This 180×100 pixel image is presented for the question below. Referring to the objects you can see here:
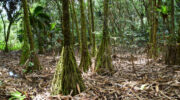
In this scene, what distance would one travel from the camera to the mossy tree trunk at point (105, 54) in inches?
181

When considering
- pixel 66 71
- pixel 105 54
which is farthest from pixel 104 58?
pixel 66 71

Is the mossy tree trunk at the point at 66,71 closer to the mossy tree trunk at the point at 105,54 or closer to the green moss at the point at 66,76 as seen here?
the green moss at the point at 66,76

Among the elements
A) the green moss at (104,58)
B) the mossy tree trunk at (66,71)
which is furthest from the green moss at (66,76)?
the green moss at (104,58)

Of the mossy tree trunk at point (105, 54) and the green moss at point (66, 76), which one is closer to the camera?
the green moss at point (66, 76)

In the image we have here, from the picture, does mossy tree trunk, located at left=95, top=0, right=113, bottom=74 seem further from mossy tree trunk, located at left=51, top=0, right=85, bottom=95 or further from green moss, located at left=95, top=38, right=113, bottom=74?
mossy tree trunk, located at left=51, top=0, right=85, bottom=95

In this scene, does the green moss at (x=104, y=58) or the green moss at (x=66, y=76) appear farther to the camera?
the green moss at (x=104, y=58)

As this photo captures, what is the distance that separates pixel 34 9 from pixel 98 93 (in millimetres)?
10999

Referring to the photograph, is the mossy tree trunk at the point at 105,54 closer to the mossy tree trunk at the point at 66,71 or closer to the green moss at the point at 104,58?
the green moss at the point at 104,58

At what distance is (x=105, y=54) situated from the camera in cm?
460

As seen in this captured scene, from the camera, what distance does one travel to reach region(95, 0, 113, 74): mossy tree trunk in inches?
181

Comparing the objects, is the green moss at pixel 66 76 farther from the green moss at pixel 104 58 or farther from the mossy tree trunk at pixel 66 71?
the green moss at pixel 104 58

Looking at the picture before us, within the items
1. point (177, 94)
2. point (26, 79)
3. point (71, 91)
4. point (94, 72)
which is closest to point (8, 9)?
point (26, 79)

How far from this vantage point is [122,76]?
4.39 m

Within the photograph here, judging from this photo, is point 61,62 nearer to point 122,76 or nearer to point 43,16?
point 122,76
